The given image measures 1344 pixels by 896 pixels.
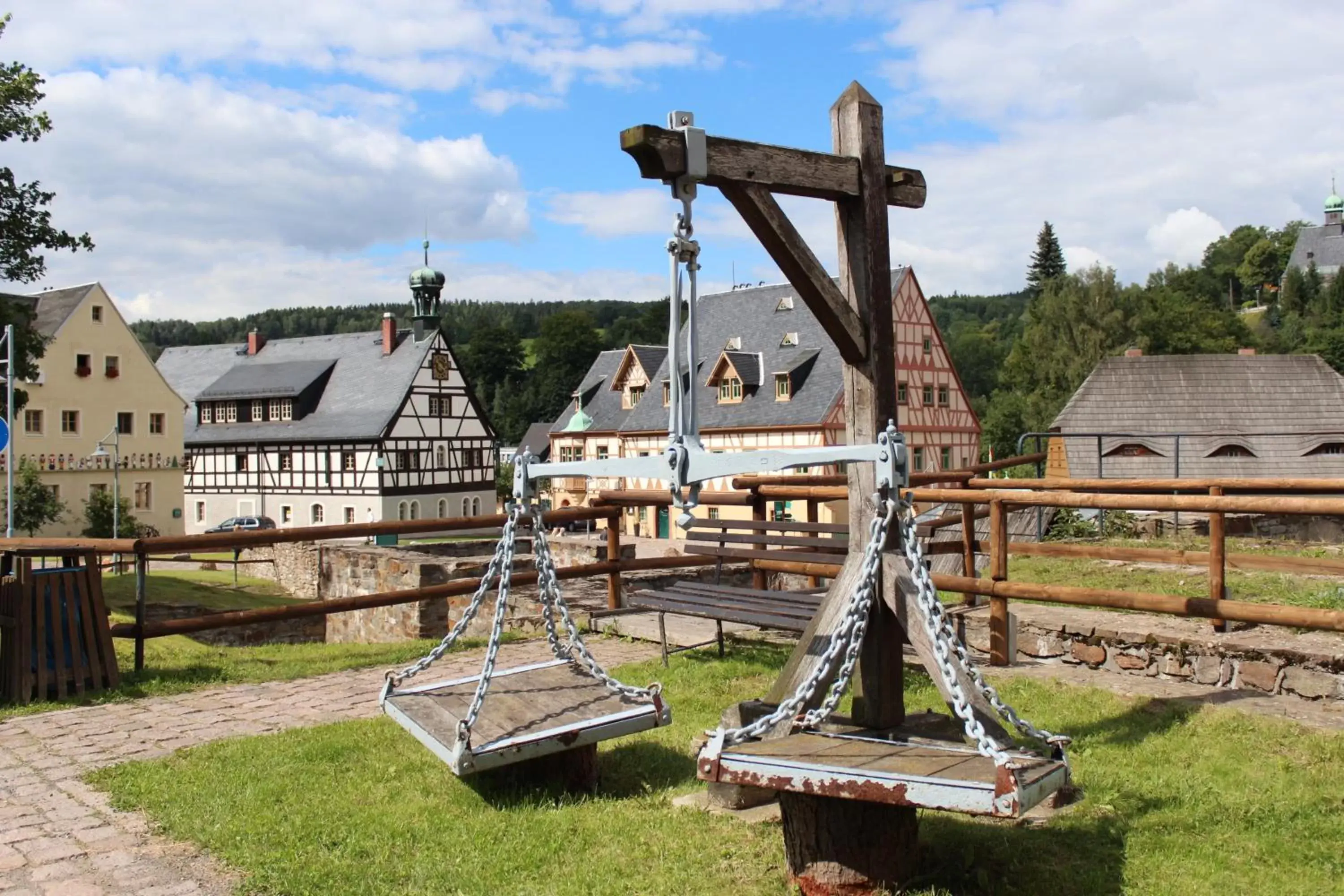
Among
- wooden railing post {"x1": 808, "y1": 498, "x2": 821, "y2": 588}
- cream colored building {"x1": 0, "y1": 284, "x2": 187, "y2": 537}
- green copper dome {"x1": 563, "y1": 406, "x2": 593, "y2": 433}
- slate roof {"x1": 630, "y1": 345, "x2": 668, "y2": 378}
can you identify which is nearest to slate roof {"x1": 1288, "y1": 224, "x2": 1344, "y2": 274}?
slate roof {"x1": 630, "y1": 345, "x2": 668, "y2": 378}

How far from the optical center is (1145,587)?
9.66 meters

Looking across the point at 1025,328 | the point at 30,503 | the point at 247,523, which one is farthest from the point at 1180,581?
the point at 1025,328

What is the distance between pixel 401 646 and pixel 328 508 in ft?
122

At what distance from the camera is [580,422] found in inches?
1668

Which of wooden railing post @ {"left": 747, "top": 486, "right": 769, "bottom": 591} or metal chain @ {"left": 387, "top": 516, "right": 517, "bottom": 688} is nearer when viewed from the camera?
metal chain @ {"left": 387, "top": 516, "right": 517, "bottom": 688}

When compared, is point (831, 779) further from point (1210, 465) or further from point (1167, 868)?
point (1210, 465)

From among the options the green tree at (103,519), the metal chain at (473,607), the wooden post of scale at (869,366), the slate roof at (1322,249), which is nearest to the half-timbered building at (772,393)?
the green tree at (103,519)

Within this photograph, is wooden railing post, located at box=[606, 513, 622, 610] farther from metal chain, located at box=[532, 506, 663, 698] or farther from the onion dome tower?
the onion dome tower

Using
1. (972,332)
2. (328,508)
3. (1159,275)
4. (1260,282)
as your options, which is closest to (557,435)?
(328,508)

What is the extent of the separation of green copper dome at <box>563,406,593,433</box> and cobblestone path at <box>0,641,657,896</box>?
111ft

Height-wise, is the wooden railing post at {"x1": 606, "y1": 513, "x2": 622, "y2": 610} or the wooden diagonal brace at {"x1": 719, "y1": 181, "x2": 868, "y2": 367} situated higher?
the wooden diagonal brace at {"x1": 719, "y1": 181, "x2": 868, "y2": 367}

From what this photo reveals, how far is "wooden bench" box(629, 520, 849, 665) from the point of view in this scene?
253 inches

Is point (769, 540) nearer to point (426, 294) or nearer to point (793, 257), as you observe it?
point (793, 257)

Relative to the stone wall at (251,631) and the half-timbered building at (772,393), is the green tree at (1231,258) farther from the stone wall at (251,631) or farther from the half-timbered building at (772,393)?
the stone wall at (251,631)
